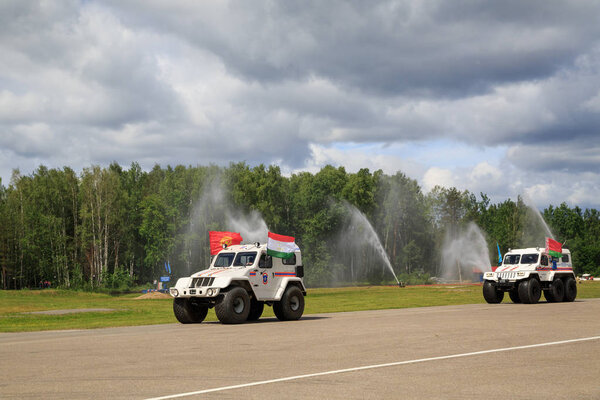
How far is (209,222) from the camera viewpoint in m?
85.4

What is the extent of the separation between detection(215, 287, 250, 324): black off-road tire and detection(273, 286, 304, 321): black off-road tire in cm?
173

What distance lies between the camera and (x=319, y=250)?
9581cm

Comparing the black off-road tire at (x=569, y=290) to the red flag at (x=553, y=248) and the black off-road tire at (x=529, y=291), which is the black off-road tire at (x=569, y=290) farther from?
the black off-road tire at (x=529, y=291)

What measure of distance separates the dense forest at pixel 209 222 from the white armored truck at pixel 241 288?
176ft

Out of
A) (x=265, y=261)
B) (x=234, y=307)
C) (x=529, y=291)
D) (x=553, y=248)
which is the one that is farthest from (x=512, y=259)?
(x=234, y=307)

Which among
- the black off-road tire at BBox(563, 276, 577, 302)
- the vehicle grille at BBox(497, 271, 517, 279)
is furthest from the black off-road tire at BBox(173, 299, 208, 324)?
the black off-road tire at BBox(563, 276, 577, 302)

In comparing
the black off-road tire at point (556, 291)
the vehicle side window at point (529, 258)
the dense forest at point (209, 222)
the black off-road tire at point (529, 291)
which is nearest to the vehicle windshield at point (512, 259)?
the vehicle side window at point (529, 258)

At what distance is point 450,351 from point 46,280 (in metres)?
84.3

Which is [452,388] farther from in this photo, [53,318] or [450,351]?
[53,318]

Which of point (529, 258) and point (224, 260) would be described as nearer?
point (224, 260)

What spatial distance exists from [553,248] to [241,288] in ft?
62.1

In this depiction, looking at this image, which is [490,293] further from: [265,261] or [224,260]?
[224,260]

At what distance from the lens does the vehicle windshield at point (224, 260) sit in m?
23.9

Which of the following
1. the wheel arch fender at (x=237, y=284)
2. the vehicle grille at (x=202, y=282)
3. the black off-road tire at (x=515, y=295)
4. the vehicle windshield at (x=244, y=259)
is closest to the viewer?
the wheel arch fender at (x=237, y=284)
